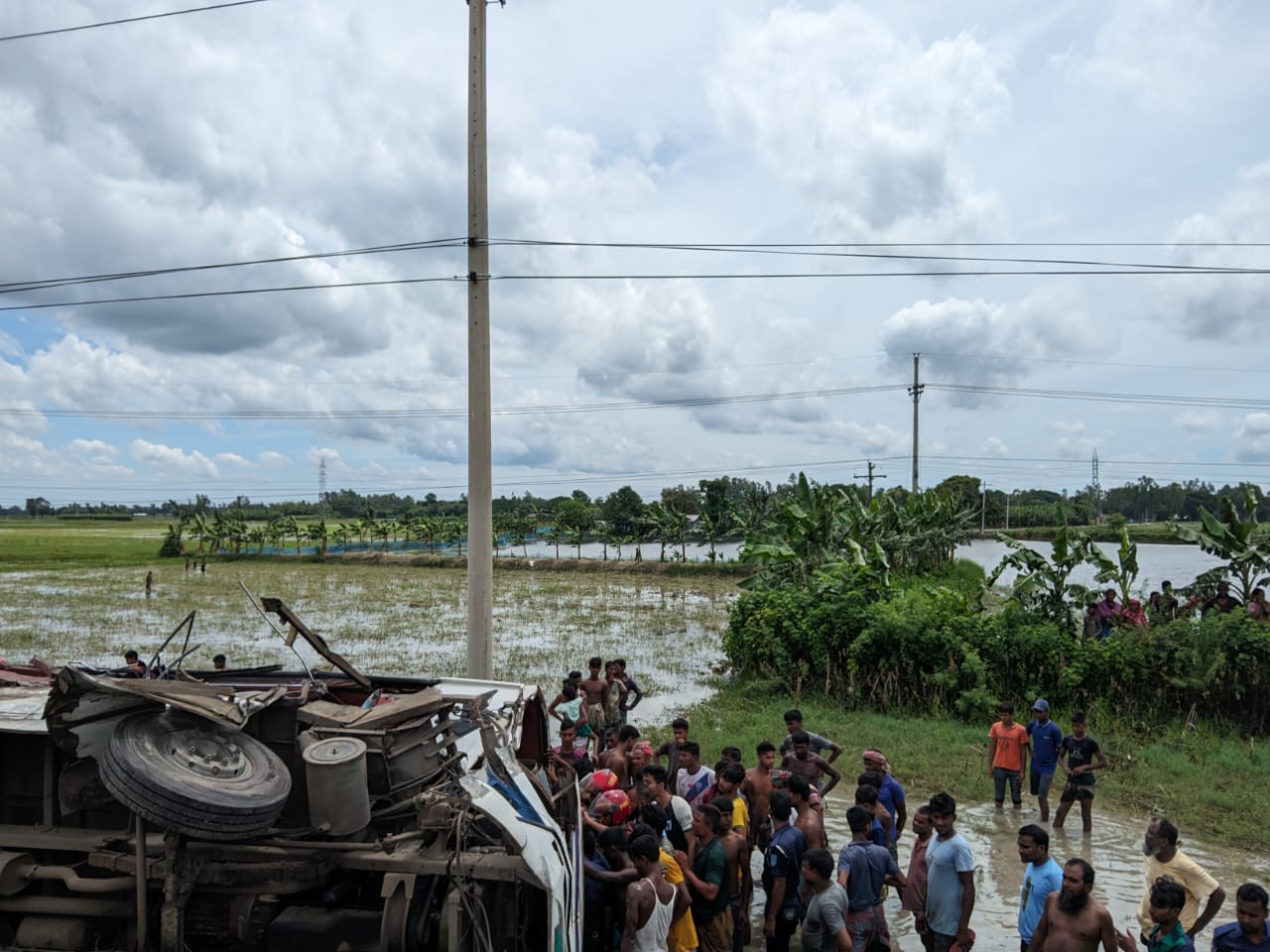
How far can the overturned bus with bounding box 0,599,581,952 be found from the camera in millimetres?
4090

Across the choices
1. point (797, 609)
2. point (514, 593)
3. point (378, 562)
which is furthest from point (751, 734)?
point (378, 562)

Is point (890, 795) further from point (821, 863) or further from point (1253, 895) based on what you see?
point (1253, 895)

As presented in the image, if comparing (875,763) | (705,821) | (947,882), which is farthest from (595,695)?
(947,882)

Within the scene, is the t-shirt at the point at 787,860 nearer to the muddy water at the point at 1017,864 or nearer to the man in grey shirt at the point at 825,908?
the man in grey shirt at the point at 825,908

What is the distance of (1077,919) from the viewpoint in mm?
4805

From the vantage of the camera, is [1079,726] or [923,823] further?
[1079,726]

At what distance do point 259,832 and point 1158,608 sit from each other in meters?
15.9

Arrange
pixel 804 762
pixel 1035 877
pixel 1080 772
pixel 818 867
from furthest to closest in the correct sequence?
pixel 1080 772 → pixel 804 762 → pixel 1035 877 → pixel 818 867

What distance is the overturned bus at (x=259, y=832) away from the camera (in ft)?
13.4

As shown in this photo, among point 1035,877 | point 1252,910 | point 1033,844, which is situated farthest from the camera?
point 1035,877

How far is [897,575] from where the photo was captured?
27.5 m

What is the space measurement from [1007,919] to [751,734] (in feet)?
17.2

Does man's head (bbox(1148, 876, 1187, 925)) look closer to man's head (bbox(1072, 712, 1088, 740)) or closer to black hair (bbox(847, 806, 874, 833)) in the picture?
black hair (bbox(847, 806, 874, 833))

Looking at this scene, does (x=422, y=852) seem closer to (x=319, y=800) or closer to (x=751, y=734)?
(x=319, y=800)
